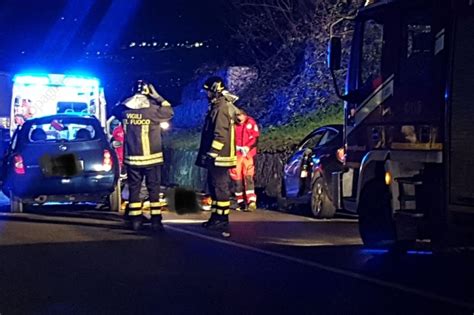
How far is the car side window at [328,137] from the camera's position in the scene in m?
15.3

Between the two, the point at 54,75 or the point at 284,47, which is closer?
the point at 54,75

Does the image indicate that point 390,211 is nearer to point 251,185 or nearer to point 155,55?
point 251,185

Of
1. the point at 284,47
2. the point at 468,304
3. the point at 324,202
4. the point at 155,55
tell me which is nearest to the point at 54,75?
the point at 284,47

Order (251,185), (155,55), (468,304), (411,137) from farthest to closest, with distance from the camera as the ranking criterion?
(155,55) → (251,185) → (411,137) → (468,304)

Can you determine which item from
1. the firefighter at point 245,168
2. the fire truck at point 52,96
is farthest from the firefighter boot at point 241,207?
the fire truck at point 52,96

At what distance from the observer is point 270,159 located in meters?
20.7

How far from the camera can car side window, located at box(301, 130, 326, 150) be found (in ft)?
52.1

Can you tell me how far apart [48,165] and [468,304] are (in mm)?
8469

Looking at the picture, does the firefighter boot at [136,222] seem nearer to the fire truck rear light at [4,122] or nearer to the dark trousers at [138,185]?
the dark trousers at [138,185]

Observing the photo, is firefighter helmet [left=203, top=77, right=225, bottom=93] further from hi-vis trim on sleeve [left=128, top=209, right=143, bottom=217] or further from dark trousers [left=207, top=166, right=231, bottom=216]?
hi-vis trim on sleeve [left=128, top=209, right=143, bottom=217]

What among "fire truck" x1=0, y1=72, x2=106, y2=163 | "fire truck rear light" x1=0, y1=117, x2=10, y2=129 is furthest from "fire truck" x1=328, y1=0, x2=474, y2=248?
"fire truck rear light" x1=0, y1=117, x2=10, y2=129

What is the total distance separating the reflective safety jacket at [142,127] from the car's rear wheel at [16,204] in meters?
3.04

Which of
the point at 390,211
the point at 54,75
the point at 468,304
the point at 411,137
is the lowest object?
the point at 468,304

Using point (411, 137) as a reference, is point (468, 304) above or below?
below
